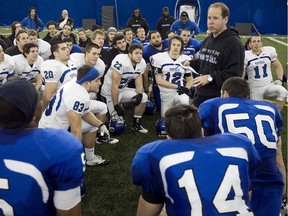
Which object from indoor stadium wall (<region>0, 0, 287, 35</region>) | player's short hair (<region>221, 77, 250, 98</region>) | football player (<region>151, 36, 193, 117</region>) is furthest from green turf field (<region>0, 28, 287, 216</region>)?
indoor stadium wall (<region>0, 0, 287, 35</region>)

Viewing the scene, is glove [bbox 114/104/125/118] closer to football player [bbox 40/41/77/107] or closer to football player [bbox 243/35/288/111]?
football player [bbox 40/41/77/107]

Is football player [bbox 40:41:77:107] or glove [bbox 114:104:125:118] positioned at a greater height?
football player [bbox 40:41:77:107]

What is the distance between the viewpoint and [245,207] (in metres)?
1.96

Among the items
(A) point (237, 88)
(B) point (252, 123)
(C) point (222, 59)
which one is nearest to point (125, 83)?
(C) point (222, 59)

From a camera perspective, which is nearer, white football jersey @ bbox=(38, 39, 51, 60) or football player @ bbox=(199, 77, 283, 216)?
football player @ bbox=(199, 77, 283, 216)

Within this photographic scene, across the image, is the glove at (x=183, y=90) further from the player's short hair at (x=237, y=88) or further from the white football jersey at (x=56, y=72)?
the player's short hair at (x=237, y=88)

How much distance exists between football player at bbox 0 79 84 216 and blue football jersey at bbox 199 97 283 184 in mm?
1311

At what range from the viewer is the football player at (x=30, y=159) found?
175 centimetres

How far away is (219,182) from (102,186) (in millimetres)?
2629

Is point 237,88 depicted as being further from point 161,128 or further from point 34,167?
point 161,128

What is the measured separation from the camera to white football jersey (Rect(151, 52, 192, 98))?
614 centimetres

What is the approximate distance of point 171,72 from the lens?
616cm

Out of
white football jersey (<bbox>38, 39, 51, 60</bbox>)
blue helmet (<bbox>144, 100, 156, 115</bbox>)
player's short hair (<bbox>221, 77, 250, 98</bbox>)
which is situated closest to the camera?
player's short hair (<bbox>221, 77, 250, 98</bbox>)

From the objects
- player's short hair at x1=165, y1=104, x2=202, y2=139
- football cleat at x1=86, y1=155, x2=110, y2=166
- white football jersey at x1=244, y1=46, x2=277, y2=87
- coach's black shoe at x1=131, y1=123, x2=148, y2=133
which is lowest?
coach's black shoe at x1=131, y1=123, x2=148, y2=133
